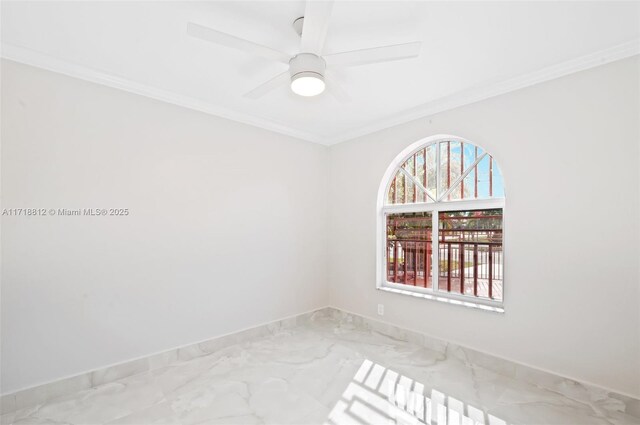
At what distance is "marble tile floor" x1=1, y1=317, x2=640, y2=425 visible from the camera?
1.98m

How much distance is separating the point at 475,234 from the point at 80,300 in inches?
133

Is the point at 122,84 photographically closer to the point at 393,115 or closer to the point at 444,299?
the point at 393,115

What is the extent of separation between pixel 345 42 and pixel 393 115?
143 cm

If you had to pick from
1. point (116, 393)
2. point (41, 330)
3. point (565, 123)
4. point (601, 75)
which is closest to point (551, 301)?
point (565, 123)

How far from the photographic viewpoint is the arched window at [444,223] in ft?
9.16

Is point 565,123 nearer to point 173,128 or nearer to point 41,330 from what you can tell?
point 173,128

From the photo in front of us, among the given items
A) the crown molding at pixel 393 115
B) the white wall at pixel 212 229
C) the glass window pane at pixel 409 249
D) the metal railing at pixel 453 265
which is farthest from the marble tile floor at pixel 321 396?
the crown molding at pixel 393 115

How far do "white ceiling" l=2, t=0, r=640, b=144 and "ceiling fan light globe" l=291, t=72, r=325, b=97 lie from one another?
296mm

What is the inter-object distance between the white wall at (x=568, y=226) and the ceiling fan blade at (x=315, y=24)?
1.77 meters

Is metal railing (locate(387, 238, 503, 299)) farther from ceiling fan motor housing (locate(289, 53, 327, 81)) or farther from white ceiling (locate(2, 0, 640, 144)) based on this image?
ceiling fan motor housing (locate(289, 53, 327, 81))

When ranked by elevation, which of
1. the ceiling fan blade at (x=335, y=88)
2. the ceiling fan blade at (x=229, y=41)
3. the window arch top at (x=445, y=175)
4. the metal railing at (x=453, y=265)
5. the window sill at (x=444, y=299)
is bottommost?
the window sill at (x=444, y=299)

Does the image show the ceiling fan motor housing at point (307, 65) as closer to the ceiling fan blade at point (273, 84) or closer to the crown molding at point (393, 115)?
the ceiling fan blade at point (273, 84)

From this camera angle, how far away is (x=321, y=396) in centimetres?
224

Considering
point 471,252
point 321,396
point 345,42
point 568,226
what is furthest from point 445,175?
point 321,396
